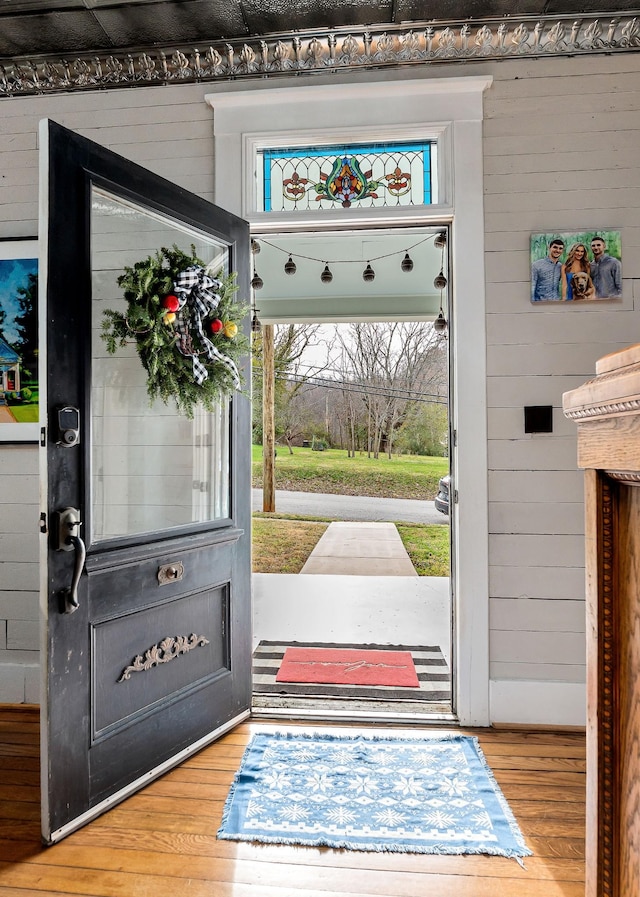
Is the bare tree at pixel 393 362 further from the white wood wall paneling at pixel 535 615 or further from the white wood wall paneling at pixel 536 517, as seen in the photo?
the white wood wall paneling at pixel 535 615

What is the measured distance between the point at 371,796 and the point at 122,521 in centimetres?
128


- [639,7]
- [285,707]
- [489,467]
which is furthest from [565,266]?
[285,707]

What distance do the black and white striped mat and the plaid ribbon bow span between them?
62.4 inches

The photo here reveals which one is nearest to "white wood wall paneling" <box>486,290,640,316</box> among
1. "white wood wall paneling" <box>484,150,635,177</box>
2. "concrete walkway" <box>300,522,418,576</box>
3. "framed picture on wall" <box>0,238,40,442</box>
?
"white wood wall paneling" <box>484,150,635,177</box>

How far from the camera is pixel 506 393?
8.25 ft

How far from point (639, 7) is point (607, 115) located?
41cm

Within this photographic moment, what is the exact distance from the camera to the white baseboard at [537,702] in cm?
243

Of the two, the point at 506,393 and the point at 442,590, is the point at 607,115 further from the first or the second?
the point at 442,590

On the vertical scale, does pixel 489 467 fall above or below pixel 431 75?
below

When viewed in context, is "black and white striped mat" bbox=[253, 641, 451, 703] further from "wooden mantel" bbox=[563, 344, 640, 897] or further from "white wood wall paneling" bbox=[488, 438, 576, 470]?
"wooden mantel" bbox=[563, 344, 640, 897]

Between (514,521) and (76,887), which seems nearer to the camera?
(76,887)

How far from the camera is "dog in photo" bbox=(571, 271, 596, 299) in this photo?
2463 millimetres

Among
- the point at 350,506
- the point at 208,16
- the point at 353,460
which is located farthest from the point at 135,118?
the point at 350,506

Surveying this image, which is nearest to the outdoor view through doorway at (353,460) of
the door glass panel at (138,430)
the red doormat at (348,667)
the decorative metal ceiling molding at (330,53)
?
the red doormat at (348,667)
